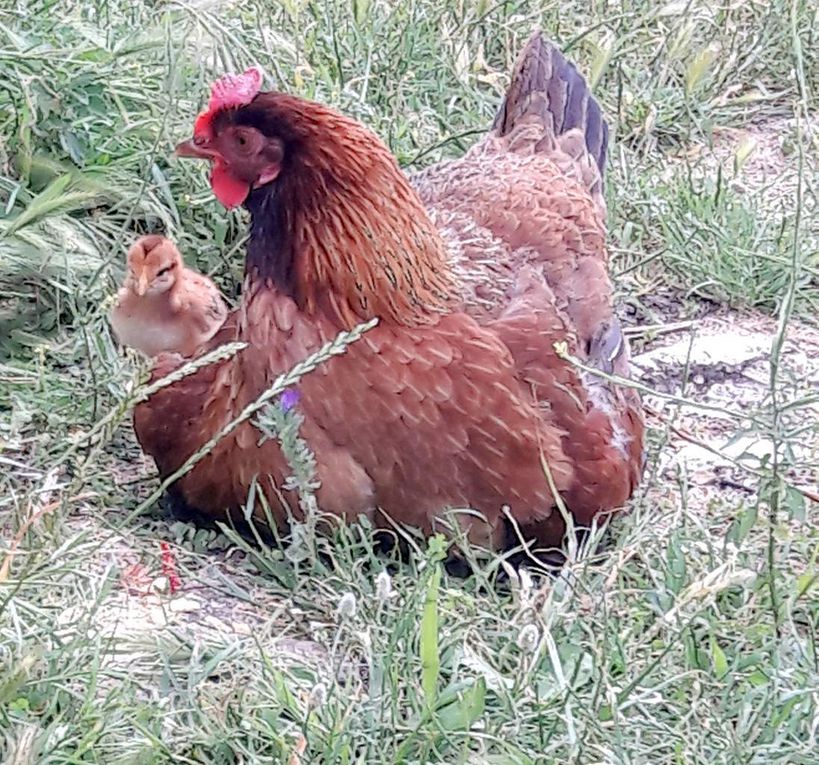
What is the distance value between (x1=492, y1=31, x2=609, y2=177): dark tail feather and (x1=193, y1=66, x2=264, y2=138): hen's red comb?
3.93 feet

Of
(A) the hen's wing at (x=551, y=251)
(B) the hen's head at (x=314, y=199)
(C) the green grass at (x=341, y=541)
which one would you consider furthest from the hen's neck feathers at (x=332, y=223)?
(C) the green grass at (x=341, y=541)

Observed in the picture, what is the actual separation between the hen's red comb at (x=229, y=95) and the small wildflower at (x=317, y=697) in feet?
3.59

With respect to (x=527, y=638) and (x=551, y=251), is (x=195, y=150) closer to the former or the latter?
(x=551, y=251)

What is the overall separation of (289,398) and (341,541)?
0.91 feet

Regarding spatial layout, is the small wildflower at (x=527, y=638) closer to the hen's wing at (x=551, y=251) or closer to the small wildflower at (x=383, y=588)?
the small wildflower at (x=383, y=588)

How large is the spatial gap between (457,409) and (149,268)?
875mm

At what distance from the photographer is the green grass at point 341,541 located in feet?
7.13

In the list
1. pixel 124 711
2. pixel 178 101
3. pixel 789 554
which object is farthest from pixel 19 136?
pixel 789 554

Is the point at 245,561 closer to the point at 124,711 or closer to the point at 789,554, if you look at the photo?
the point at 124,711

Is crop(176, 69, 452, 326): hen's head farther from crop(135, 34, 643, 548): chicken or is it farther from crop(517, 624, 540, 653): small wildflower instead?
crop(517, 624, 540, 653): small wildflower

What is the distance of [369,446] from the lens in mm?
2648

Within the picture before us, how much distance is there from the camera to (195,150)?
280 centimetres

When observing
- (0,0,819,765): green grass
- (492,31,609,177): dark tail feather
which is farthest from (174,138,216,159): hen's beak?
(492,31,609,177): dark tail feather

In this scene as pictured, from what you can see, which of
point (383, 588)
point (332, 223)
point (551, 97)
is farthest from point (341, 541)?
point (551, 97)
